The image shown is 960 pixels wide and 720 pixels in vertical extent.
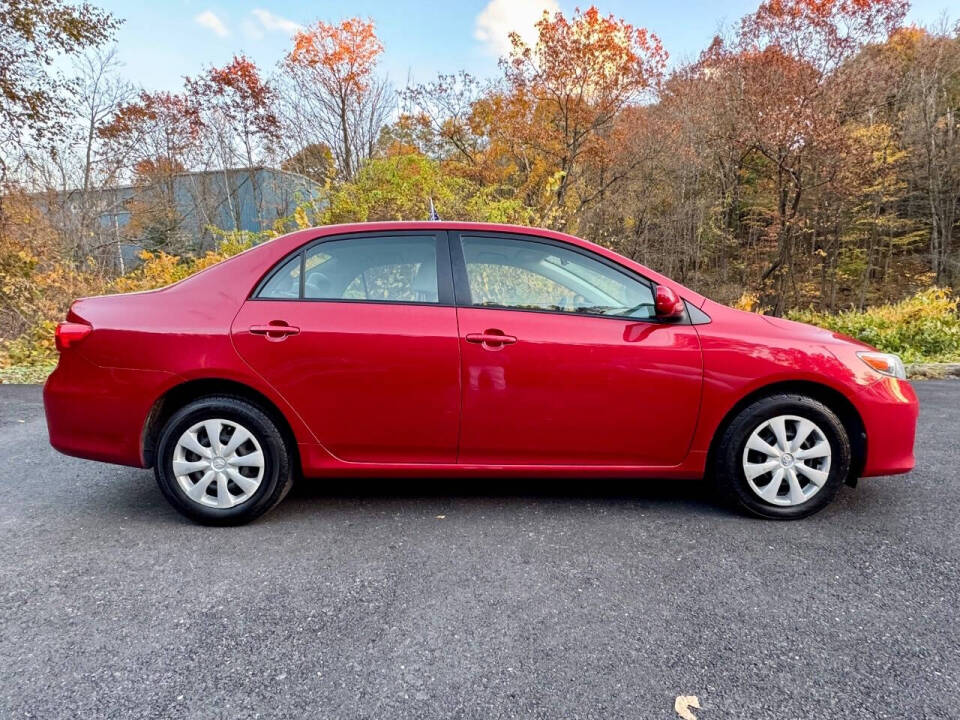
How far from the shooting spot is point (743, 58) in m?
15.2

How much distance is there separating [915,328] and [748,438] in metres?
8.45

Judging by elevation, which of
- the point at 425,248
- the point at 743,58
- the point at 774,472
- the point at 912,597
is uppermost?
the point at 743,58

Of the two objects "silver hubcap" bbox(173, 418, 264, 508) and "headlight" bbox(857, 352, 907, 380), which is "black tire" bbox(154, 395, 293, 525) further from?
"headlight" bbox(857, 352, 907, 380)

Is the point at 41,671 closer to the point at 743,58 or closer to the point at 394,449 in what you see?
the point at 394,449

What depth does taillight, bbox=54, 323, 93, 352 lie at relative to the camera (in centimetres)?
278

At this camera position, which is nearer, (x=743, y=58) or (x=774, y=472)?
(x=774, y=472)

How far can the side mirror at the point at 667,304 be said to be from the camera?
2.77 metres

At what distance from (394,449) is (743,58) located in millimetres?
17152

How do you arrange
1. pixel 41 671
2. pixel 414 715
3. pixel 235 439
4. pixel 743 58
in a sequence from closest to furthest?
pixel 414 715, pixel 41 671, pixel 235 439, pixel 743 58

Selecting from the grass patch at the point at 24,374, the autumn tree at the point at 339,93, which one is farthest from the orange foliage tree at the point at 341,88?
the grass patch at the point at 24,374

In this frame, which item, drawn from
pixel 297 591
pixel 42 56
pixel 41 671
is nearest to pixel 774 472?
pixel 297 591

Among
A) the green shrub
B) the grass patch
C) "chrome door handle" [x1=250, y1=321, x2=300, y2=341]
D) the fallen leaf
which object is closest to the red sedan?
"chrome door handle" [x1=250, y1=321, x2=300, y2=341]

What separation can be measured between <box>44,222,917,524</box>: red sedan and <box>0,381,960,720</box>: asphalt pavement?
0.97 ft

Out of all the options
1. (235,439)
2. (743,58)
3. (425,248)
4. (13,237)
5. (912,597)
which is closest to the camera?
(912,597)
